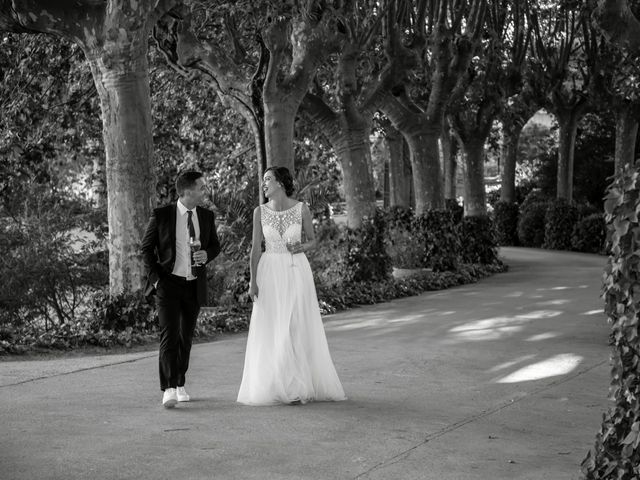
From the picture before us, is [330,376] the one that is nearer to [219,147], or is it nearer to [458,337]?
[458,337]

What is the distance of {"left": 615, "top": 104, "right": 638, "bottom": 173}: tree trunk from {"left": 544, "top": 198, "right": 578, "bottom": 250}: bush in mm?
2340

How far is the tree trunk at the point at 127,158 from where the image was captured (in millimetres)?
13461

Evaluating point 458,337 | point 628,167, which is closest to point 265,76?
point 458,337

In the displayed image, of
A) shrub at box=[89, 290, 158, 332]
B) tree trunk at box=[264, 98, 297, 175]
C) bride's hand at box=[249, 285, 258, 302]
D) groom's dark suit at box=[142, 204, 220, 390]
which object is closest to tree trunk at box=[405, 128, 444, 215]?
tree trunk at box=[264, 98, 297, 175]

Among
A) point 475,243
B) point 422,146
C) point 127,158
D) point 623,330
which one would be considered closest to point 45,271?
point 127,158

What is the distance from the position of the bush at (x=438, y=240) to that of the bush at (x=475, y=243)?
195 centimetres

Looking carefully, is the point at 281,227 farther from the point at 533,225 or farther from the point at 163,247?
the point at 533,225

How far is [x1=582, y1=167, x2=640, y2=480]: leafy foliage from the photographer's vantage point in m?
5.00

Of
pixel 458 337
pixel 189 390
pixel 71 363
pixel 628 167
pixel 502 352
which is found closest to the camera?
pixel 628 167

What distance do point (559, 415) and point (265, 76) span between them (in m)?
10.1

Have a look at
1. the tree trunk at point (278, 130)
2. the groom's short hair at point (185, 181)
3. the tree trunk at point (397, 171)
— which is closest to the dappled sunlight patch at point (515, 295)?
the tree trunk at point (278, 130)

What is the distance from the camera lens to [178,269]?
28.4 feet

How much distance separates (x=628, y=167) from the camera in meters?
5.26

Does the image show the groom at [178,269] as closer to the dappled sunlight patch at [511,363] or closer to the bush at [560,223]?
the dappled sunlight patch at [511,363]
